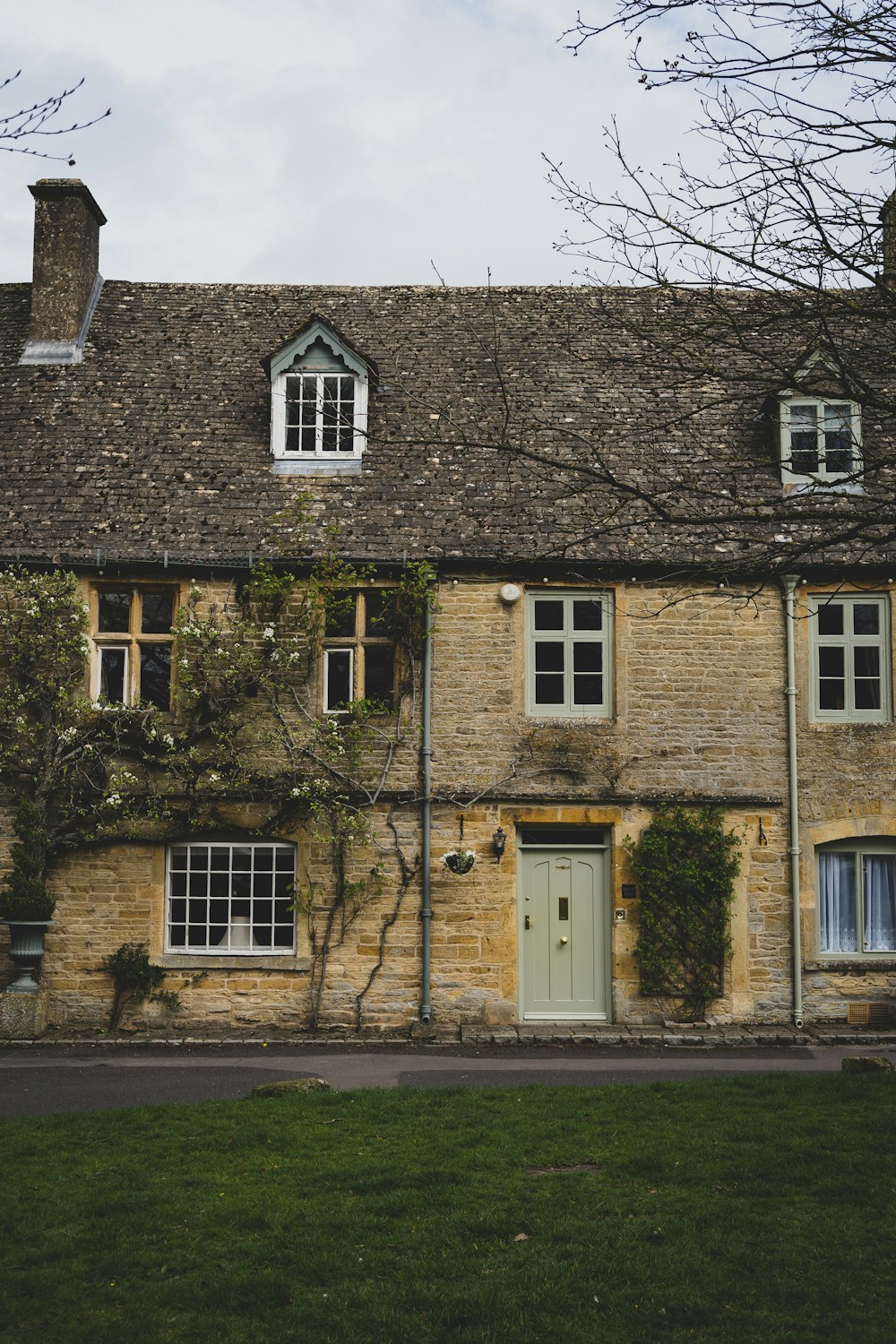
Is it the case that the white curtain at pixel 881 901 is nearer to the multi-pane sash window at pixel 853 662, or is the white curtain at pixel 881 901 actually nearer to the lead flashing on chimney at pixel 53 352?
the multi-pane sash window at pixel 853 662

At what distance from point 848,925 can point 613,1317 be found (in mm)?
10727

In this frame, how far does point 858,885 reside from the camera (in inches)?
617

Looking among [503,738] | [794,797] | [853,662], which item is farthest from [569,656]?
[853,662]

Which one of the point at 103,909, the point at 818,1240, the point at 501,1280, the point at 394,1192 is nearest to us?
the point at 501,1280

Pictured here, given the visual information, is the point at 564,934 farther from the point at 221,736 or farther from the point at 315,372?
the point at 315,372

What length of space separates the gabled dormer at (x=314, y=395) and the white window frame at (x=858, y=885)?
7858mm

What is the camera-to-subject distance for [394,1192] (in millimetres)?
7758

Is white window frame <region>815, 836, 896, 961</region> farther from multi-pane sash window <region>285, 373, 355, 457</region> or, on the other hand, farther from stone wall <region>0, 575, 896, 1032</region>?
multi-pane sash window <region>285, 373, 355, 457</region>

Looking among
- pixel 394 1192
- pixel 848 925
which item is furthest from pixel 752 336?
pixel 394 1192

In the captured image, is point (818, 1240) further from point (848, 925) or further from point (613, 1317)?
point (848, 925)

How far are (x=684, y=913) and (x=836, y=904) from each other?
80.1 inches

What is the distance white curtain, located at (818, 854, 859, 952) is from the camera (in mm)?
15695

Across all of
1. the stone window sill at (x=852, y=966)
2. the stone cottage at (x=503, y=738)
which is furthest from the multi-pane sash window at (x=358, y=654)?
the stone window sill at (x=852, y=966)

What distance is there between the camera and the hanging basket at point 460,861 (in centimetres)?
1513
